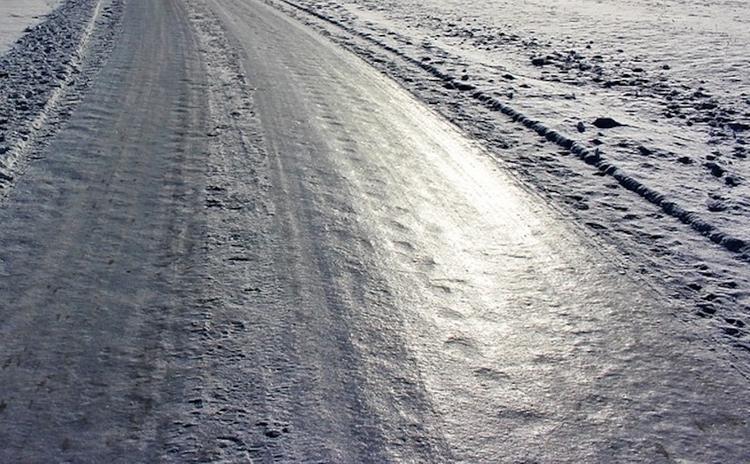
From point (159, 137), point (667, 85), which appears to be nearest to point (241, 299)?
point (159, 137)

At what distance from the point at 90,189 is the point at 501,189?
3.68 metres

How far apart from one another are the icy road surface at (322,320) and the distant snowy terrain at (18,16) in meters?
8.90

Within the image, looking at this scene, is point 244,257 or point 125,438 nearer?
point 125,438

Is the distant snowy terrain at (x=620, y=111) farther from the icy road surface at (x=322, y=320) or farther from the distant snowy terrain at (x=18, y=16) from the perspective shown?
the distant snowy terrain at (x=18, y=16)

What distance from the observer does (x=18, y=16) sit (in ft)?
60.1

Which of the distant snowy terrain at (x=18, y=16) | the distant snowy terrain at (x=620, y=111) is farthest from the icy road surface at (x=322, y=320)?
the distant snowy terrain at (x=18, y=16)

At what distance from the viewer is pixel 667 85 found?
11484mm

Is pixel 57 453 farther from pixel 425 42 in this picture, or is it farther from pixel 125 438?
pixel 425 42

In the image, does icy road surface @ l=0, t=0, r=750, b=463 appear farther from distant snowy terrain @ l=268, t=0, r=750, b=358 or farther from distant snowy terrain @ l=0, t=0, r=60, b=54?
distant snowy terrain @ l=0, t=0, r=60, b=54

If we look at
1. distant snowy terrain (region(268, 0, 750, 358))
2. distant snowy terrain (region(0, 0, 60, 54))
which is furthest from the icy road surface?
distant snowy terrain (region(0, 0, 60, 54))

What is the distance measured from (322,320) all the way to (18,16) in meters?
17.7

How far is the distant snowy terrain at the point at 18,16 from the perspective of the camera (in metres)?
14.8

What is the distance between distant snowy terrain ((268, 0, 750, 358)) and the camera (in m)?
5.54

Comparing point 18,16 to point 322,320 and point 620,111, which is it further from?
point 322,320
